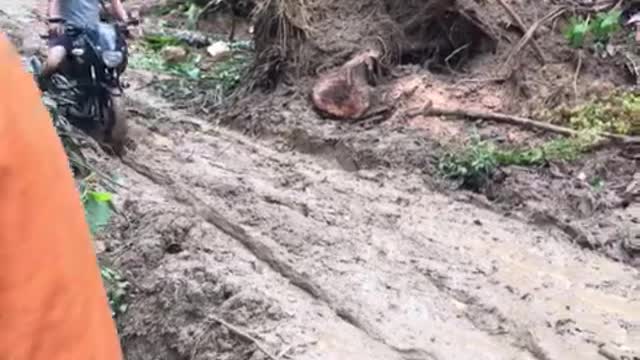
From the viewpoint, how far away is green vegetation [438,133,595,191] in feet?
21.6

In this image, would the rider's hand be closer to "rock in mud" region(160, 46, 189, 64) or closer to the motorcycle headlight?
the motorcycle headlight

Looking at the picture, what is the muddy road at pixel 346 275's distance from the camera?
4.23 meters

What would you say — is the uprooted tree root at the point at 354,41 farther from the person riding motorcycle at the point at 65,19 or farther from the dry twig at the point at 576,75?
the person riding motorcycle at the point at 65,19

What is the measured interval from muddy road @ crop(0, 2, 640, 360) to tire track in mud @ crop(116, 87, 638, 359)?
1 cm

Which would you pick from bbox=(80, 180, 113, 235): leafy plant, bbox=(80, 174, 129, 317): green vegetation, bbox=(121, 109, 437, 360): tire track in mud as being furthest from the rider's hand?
bbox=(80, 180, 113, 235): leafy plant

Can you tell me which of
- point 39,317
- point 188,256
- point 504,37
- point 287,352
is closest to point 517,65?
point 504,37

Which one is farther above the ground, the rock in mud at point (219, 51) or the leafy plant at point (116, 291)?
the leafy plant at point (116, 291)

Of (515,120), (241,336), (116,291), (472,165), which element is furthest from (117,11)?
(241,336)

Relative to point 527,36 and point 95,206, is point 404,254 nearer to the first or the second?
point 95,206

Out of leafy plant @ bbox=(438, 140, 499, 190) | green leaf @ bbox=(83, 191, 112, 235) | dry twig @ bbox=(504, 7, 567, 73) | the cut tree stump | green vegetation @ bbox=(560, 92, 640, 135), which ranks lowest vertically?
the cut tree stump

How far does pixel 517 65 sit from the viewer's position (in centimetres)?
777

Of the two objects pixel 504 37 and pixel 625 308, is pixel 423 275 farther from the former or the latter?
pixel 504 37

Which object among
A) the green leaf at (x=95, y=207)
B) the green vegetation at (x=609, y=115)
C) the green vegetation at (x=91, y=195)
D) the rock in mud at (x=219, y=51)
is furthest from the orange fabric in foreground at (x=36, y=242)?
the rock in mud at (x=219, y=51)

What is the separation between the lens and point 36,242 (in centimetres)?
92
